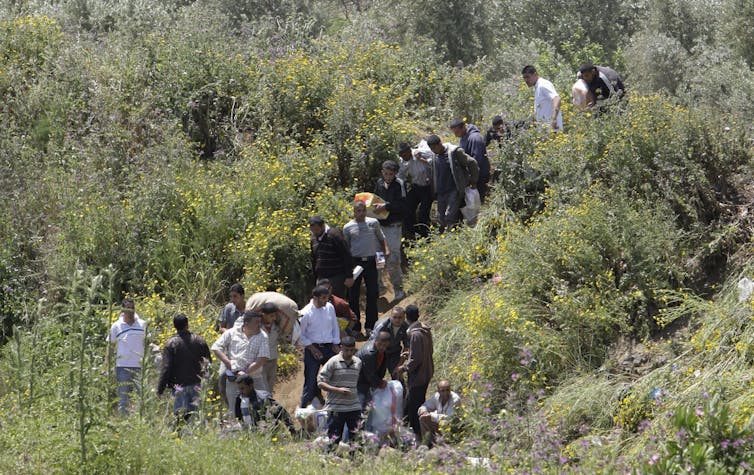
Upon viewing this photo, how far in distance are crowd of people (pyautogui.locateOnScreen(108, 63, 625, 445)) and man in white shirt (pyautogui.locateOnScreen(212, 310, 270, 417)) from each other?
0.01m

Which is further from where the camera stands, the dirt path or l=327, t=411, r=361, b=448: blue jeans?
the dirt path

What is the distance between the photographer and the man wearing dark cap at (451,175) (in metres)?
13.6

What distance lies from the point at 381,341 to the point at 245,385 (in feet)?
4.57

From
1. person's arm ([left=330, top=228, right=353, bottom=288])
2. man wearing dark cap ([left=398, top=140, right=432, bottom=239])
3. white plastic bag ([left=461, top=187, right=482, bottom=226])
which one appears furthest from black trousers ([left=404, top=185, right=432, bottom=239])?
person's arm ([left=330, top=228, right=353, bottom=288])

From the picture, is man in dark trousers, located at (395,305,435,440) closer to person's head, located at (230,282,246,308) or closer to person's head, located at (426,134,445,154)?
person's head, located at (230,282,246,308)

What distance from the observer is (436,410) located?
10500 mm

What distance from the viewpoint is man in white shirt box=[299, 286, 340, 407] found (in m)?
11.4

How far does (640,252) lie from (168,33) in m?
10.3

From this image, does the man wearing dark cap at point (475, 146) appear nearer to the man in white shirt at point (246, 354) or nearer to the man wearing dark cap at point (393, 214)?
the man wearing dark cap at point (393, 214)

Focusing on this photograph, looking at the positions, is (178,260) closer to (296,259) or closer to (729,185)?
(296,259)

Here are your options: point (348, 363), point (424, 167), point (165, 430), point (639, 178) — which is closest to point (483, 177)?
point (424, 167)

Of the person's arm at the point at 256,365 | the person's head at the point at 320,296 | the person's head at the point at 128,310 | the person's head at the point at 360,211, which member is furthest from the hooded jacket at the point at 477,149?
the person's head at the point at 128,310

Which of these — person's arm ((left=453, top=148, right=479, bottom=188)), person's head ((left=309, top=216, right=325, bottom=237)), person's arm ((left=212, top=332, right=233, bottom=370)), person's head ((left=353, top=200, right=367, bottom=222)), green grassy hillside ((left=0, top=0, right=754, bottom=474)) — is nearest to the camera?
green grassy hillside ((left=0, top=0, right=754, bottom=474))

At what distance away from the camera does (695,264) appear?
11133 mm
